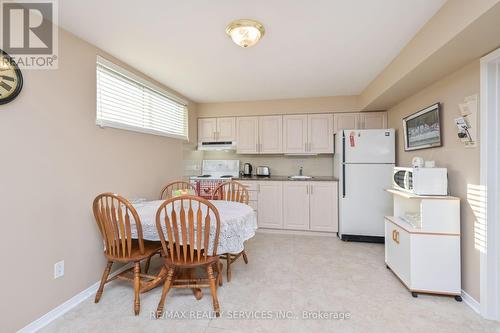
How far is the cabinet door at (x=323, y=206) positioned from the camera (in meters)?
3.84

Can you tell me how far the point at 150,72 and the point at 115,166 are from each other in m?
1.29

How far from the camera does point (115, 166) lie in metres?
2.49

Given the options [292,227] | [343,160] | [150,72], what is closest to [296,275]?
[292,227]

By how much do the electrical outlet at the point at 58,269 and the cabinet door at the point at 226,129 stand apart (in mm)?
3042

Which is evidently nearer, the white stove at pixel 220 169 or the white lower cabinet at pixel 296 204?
the white lower cabinet at pixel 296 204

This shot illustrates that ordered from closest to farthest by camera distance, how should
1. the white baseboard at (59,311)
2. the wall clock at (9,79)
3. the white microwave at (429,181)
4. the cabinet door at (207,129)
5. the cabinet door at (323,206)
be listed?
the wall clock at (9,79) < the white baseboard at (59,311) < the white microwave at (429,181) < the cabinet door at (323,206) < the cabinet door at (207,129)

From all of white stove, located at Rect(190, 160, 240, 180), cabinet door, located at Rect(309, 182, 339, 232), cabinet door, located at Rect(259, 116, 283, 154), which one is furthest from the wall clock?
cabinet door, located at Rect(309, 182, 339, 232)

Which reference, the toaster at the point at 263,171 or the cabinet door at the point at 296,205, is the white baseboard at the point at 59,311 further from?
the toaster at the point at 263,171

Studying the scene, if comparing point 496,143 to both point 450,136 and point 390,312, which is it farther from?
point 390,312

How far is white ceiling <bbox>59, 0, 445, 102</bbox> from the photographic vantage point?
172 cm

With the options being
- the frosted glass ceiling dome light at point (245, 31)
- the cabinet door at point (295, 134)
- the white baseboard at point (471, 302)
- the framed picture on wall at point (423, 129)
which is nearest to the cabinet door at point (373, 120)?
the framed picture on wall at point (423, 129)

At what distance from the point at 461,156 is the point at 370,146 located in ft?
4.75

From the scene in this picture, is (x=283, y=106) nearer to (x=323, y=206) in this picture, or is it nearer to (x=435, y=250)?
(x=323, y=206)

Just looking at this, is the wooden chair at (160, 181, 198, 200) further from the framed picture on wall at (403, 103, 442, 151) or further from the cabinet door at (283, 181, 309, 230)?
the framed picture on wall at (403, 103, 442, 151)
